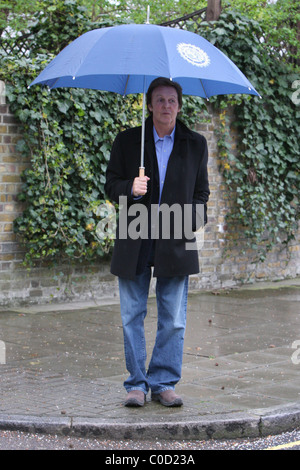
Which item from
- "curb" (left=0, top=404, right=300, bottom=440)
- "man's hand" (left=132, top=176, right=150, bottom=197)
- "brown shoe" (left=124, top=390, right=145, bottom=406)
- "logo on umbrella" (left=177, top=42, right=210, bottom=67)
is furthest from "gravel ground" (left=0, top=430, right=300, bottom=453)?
"logo on umbrella" (left=177, top=42, right=210, bottom=67)

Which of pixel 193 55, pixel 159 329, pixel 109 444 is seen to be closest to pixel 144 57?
pixel 193 55

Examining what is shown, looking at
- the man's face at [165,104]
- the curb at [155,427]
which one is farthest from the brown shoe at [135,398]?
the man's face at [165,104]

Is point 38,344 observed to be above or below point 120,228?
below

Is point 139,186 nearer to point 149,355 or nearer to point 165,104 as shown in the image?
point 165,104

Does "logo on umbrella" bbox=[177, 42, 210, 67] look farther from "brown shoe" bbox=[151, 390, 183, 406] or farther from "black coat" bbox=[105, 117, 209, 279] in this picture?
"brown shoe" bbox=[151, 390, 183, 406]

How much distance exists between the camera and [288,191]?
1215 cm

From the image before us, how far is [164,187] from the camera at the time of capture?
5.33 metres

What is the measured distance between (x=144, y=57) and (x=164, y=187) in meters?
0.85

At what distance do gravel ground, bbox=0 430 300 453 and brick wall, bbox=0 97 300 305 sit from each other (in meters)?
4.32

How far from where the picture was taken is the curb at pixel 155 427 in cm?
486

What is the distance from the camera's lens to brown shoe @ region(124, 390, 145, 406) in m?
5.25
